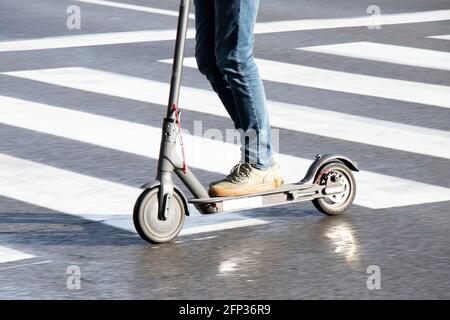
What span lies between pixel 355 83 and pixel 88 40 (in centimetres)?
295

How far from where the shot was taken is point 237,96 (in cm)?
694

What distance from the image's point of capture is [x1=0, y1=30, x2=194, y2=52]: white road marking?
41.6 feet

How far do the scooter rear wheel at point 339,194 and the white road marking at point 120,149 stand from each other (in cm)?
20

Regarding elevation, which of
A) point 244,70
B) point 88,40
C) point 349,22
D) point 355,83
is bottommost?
point 244,70

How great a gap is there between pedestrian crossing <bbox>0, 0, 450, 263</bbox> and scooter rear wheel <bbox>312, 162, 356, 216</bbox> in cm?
21

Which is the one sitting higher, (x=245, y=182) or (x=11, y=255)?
(x=245, y=182)

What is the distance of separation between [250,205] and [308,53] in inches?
218

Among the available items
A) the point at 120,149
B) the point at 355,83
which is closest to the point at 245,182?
the point at 120,149

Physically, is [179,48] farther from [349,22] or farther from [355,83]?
[349,22]

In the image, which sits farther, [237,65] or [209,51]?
[209,51]

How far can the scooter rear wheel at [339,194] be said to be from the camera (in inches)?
283

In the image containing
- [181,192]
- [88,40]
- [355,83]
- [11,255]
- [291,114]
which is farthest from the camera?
[88,40]

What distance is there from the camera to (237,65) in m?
6.85
